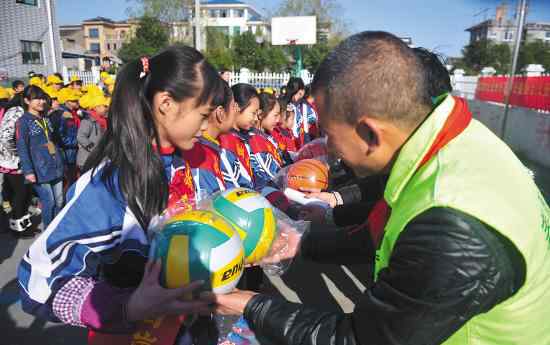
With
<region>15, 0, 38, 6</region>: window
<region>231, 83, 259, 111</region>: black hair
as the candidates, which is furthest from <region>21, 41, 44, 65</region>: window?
<region>231, 83, 259, 111</region>: black hair

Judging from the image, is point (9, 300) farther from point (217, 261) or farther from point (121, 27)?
point (121, 27)

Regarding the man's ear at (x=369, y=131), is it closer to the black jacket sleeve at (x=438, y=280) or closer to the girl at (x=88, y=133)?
the black jacket sleeve at (x=438, y=280)

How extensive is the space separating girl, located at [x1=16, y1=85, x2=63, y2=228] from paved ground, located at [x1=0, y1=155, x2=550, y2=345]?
30.5 inches

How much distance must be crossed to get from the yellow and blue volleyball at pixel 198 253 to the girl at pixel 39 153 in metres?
4.55

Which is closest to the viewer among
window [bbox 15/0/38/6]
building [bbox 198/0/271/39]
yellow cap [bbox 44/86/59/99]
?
yellow cap [bbox 44/86/59/99]

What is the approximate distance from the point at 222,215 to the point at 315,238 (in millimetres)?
670

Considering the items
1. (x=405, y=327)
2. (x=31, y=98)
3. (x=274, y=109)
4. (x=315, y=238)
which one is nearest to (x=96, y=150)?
(x=315, y=238)

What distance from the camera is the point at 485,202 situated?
111 centimetres

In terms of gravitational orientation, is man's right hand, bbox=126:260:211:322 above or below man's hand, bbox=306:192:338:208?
above

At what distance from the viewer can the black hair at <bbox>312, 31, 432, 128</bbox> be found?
4.24 ft

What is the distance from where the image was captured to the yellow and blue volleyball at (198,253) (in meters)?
1.51

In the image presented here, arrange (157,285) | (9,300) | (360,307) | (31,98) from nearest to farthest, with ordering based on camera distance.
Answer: (360,307), (157,285), (9,300), (31,98)

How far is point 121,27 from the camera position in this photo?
9288 cm

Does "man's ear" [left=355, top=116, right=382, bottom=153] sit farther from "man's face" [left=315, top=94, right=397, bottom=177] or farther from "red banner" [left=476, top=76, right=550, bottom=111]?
"red banner" [left=476, top=76, right=550, bottom=111]
